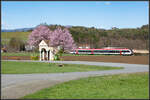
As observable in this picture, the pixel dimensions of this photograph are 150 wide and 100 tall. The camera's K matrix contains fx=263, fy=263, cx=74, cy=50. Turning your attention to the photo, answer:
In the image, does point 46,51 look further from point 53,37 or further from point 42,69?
point 53,37

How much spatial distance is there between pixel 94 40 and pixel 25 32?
122 feet

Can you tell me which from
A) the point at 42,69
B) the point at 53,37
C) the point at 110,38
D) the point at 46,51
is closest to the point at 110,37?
the point at 110,38

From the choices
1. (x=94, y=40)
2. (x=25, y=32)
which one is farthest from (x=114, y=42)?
(x=25, y=32)

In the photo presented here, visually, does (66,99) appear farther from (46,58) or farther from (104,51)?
(104,51)

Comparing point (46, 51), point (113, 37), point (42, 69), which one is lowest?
point (42, 69)

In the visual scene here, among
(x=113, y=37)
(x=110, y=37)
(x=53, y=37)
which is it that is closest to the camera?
(x=53, y=37)

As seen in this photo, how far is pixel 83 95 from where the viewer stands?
952 centimetres

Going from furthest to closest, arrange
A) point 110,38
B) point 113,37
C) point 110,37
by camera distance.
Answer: point 110,37
point 113,37
point 110,38

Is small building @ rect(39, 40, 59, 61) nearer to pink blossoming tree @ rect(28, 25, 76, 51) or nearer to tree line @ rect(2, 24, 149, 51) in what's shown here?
pink blossoming tree @ rect(28, 25, 76, 51)

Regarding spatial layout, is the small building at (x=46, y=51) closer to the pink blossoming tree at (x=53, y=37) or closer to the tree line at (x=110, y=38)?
the pink blossoming tree at (x=53, y=37)

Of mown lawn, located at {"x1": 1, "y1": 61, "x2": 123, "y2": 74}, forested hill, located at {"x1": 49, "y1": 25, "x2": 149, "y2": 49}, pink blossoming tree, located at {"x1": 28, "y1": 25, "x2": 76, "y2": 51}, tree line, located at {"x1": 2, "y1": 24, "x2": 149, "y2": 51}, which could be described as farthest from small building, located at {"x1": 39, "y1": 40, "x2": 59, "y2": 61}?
forested hill, located at {"x1": 49, "y1": 25, "x2": 149, "y2": 49}

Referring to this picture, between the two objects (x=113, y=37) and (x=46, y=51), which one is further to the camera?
(x=113, y=37)

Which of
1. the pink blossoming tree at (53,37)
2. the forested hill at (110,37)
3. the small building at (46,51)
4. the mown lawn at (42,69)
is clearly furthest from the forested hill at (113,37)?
the mown lawn at (42,69)

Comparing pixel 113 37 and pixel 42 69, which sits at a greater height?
pixel 113 37
